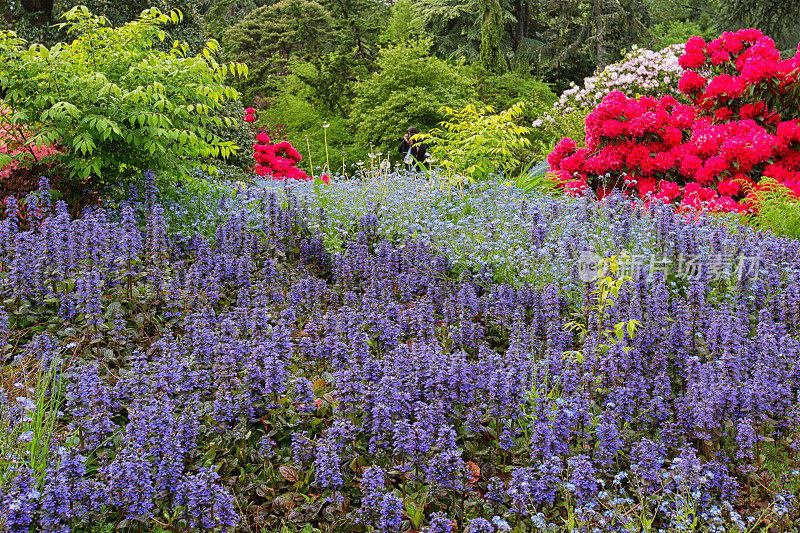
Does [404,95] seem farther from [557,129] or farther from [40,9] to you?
[40,9]

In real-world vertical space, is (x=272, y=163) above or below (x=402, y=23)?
below

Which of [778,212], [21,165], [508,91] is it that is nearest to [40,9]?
[21,165]

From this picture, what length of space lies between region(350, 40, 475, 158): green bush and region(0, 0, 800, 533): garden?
8.29 metres

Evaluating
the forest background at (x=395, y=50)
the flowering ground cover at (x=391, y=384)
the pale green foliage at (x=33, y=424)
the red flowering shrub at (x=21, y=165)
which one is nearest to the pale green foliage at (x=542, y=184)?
the flowering ground cover at (x=391, y=384)

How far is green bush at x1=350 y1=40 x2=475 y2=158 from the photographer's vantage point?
1645cm

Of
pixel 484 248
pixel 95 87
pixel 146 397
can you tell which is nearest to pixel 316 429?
pixel 146 397

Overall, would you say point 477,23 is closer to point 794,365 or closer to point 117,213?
point 117,213

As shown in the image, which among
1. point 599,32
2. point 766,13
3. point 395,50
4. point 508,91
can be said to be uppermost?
point 766,13

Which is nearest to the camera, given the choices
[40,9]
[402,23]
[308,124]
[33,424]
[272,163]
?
[33,424]

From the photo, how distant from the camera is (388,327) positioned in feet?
13.5

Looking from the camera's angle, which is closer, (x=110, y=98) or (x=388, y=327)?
(x=388, y=327)

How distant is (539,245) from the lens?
5.66 m

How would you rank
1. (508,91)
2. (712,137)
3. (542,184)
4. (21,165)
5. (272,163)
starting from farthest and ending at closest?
(508,91), (272,163), (542,184), (712,137), (21,165)

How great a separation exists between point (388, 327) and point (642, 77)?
38.4 feet
